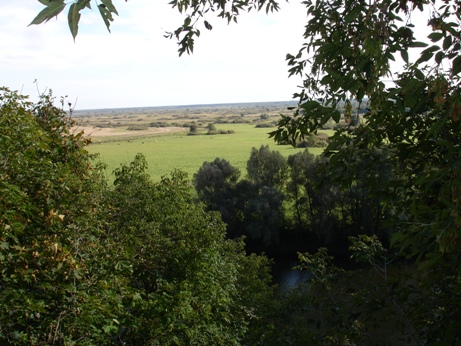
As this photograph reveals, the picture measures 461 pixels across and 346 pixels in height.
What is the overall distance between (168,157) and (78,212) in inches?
1850

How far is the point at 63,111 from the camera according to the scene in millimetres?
8797

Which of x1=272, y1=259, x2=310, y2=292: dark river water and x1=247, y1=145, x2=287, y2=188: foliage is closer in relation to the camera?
x1=272, y1=259, x2=310, y2=292: dark river water

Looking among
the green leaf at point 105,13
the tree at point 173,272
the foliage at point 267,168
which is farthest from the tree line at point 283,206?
the green leaf at point 105,13

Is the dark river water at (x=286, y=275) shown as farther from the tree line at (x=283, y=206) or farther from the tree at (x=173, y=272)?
the tree at (x=173, y=272)

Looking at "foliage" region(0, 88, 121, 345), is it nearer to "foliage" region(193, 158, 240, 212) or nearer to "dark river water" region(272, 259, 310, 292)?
"dark river water" region(272, 259, 310, 292)

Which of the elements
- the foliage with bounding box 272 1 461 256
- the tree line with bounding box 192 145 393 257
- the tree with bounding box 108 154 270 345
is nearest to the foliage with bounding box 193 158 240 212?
the tree line with bounding box 192 145 393 257

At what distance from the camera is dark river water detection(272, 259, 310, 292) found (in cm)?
2352

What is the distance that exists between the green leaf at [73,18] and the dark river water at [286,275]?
22.2m

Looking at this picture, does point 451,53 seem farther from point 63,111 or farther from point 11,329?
point 63,111

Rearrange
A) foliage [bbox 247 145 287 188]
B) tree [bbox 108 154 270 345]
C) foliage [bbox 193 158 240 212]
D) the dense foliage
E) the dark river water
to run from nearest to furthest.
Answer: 1. the dense foliage
2. tree [bbox 108 154 270 345]
3. the dark river water
4. foliage [bbox 193 158 240 212]
5. foliage [bbox 247 145 287 188]

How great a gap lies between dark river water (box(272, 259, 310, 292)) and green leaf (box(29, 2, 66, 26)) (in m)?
22.3

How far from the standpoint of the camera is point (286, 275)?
2528 centimetres

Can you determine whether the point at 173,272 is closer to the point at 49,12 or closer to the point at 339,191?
the point at 339,191

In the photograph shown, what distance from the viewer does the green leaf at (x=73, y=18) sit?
4.69 ft
